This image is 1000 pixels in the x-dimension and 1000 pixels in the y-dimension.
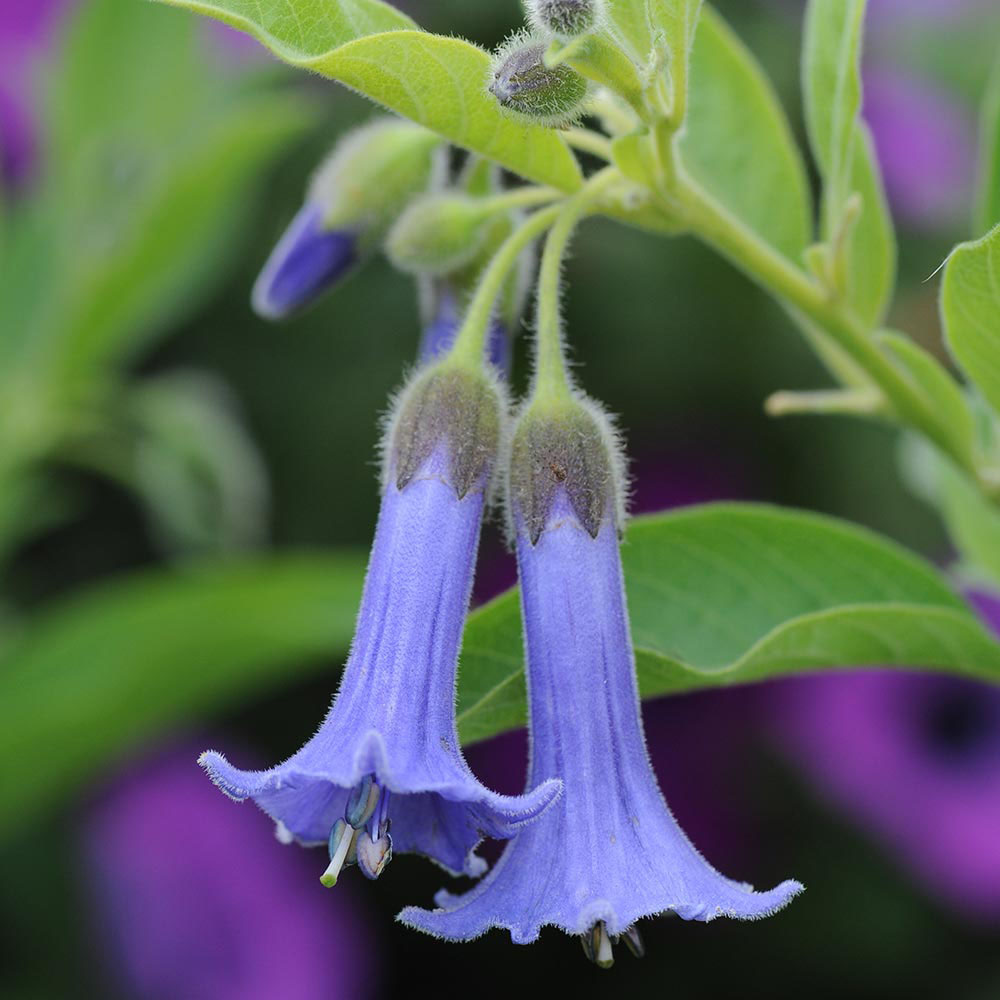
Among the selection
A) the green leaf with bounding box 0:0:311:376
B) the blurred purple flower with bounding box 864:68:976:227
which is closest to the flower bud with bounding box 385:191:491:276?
the green leaf with bounding box 0:0:311:376

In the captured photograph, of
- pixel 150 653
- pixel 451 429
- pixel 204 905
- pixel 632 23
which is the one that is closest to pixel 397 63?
pixel 632 23

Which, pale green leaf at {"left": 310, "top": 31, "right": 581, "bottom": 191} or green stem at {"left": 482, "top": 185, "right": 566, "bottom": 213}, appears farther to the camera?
green stem at {"left": 482, "top": 185, "right": 566, "bottom": 213}

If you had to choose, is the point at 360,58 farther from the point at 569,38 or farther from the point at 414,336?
the point at 414,336

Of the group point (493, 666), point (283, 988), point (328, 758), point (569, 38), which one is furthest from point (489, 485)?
point (283, 988)

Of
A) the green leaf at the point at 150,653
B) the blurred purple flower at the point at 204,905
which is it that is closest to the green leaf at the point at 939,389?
the green leaf at the point at 150,653

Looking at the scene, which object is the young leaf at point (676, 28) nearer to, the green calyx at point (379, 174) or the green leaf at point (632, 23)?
the green leaf at point (632, 23)

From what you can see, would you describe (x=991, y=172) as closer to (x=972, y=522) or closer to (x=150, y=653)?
(x=972, y=522)

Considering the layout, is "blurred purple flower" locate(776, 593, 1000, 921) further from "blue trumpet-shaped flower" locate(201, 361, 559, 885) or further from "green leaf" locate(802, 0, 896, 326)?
"blue trumpet-shaped flower" locate(201, 361, 559, 885)
